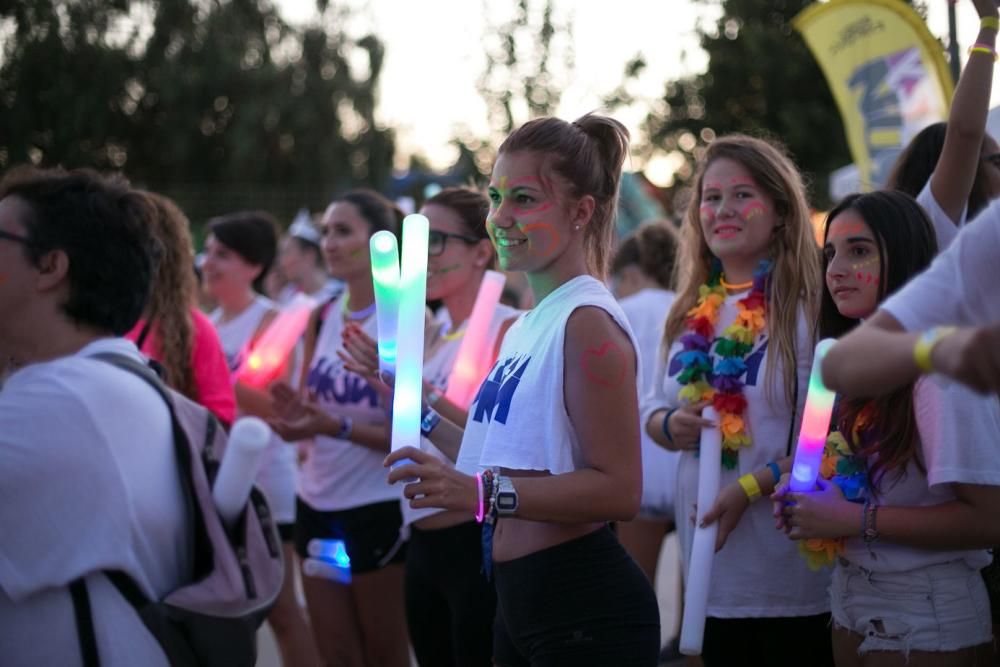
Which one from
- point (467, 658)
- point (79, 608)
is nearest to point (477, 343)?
point (467, 658)

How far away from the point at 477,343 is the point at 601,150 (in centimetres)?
86

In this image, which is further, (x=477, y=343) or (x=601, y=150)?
(x=477, y=343)

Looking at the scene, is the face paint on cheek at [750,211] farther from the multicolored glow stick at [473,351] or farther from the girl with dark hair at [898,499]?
the multicolored glow stick at [473,351]

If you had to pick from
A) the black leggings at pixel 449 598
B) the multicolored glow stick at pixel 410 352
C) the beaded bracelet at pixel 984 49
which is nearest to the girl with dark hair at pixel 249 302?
the black leggings at pixel 449 598

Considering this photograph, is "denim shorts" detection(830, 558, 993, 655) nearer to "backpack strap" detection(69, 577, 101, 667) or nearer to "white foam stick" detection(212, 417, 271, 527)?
"white foam stick" detection(212, 417, 271, 527)

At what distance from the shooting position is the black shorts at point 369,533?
416 cm

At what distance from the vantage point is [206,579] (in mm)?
2459

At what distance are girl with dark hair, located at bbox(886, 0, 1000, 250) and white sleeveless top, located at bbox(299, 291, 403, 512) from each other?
2.20m

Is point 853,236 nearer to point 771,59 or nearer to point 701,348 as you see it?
point 701,348

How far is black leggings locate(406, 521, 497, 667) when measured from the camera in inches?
130

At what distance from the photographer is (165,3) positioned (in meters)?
25.4

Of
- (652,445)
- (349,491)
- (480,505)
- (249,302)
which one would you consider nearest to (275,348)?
(349,491)

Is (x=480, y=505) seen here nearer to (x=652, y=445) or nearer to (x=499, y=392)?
(x=499, y=392)

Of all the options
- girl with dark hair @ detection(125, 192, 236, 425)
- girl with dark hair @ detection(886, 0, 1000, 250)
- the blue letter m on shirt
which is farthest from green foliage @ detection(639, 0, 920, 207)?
the blue letter m on shirt
